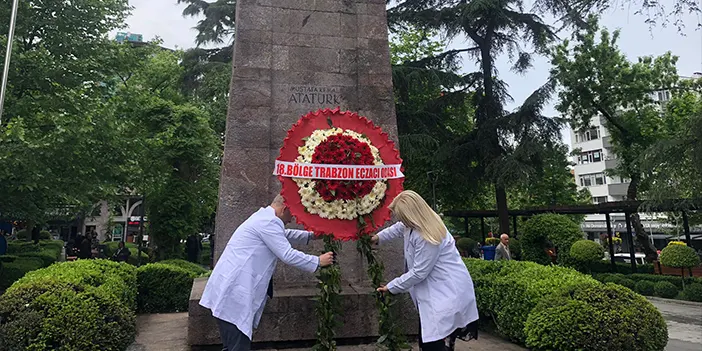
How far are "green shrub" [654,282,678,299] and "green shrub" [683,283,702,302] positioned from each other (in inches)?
22.1

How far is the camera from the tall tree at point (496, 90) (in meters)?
18.7

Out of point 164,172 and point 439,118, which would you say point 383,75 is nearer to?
point 439,118

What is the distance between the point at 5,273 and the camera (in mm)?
15797

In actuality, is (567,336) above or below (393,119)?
below

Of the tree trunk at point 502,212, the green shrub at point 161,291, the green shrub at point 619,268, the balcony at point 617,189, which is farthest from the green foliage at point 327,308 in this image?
the balcony at point 617,189

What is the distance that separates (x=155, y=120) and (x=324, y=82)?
16.7 meters

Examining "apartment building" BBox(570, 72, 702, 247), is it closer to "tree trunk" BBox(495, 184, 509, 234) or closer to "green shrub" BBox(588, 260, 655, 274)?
"green shrub" BBox(588, 260, 655, 274)

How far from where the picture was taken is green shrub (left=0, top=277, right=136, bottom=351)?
462cm

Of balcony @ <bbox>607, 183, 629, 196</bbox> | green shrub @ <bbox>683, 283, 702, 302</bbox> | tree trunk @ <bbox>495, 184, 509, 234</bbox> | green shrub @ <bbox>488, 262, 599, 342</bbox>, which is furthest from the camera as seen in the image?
balcony @ <bbox>607, 183, 629, 196</bbox>

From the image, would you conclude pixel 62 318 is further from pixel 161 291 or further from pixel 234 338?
pixel 161 291

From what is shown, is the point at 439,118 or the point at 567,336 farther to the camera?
the point at 439,118

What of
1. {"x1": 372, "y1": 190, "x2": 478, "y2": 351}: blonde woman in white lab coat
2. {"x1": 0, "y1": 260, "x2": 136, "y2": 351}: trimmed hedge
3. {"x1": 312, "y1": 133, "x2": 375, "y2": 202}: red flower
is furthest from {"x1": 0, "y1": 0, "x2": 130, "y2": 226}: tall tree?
{"x1": 372, "y1": 190, "x2": 478, "y2": 351}: blonde woman in white lab coat

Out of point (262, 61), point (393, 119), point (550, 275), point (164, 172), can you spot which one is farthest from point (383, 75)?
point (164, 172)

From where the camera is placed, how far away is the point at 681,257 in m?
16.3
